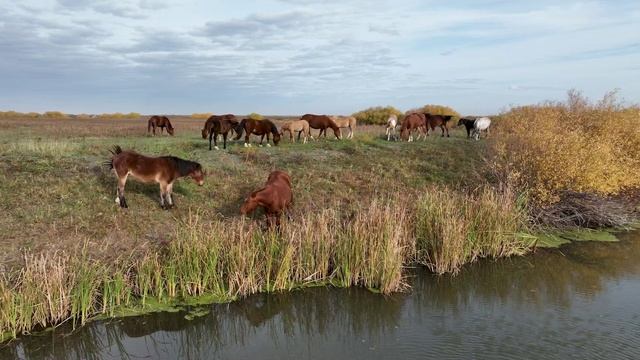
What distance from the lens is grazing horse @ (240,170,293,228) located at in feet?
30.6

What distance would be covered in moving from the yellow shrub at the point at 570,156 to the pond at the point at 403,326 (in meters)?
3.00

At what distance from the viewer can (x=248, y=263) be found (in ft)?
25.2

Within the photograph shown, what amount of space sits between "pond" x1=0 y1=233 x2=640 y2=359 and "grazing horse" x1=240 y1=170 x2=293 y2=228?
6.60 feet

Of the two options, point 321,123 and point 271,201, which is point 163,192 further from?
point 321,123

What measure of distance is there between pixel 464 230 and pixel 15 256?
7898 millimetres

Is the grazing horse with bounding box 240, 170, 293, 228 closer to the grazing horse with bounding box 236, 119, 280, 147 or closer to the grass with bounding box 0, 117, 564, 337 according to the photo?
Result: the grass with bounding box 0, 117, 564, 337

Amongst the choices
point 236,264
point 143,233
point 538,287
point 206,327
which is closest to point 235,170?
point 143,233

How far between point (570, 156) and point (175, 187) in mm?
9486

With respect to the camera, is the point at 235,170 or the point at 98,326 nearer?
the point at 98,326

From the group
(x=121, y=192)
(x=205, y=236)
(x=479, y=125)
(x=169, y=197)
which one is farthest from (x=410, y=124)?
(x=205, y=236)

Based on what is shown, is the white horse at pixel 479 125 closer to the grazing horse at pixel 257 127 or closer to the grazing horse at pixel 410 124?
the grazing horse at pixel 410 124

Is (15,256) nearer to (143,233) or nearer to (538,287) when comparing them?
(143,233)

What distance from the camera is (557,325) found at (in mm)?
6879

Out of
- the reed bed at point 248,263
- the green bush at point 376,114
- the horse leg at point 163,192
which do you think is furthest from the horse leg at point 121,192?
the green bush at point 376,114
